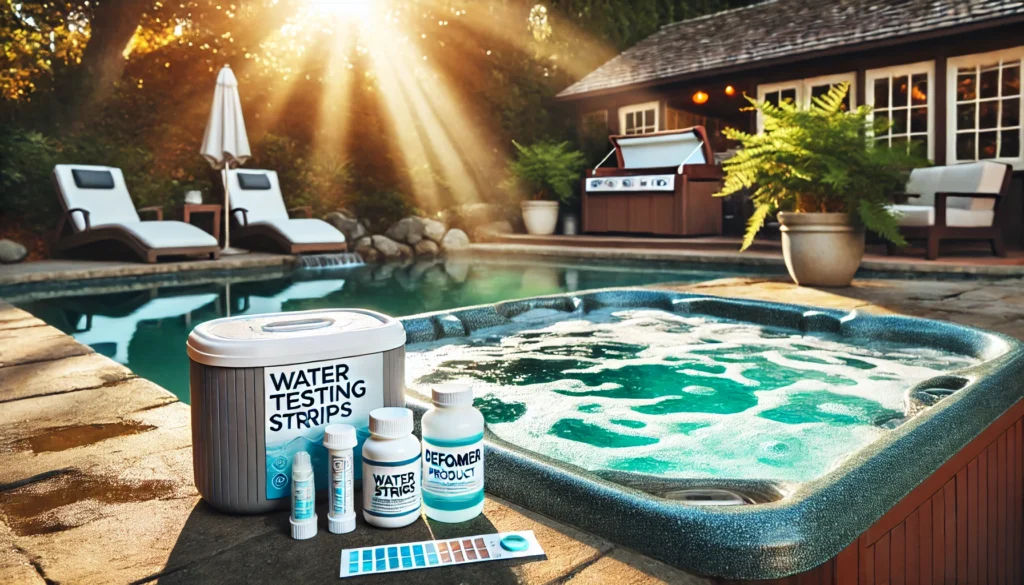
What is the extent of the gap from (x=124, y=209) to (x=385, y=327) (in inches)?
356

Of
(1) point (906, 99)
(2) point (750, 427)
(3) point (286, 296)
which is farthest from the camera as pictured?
(1) point (906, 99)

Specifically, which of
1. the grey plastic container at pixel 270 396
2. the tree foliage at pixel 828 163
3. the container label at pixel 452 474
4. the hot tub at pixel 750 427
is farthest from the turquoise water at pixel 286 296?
the container label at pixel 452 474

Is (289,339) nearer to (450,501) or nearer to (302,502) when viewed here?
(302,502)

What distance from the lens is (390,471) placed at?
5.04 ft

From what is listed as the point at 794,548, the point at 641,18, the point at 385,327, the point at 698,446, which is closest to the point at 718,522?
the point at 794,548

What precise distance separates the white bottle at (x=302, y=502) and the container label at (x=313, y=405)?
0.10 m

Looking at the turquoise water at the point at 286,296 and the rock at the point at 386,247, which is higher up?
the rock at the point at 386,247

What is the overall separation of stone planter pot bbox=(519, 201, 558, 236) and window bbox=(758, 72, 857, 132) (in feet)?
11.2

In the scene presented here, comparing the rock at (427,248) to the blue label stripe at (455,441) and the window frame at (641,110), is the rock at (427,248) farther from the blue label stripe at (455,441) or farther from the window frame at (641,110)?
the blue label stripe at (455,441)

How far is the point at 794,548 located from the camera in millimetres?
1410

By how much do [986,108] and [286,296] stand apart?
8.33 m

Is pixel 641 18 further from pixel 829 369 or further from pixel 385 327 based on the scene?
pixel 385 327

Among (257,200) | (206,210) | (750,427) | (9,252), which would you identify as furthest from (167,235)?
(750,427)

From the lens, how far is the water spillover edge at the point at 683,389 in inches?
105
